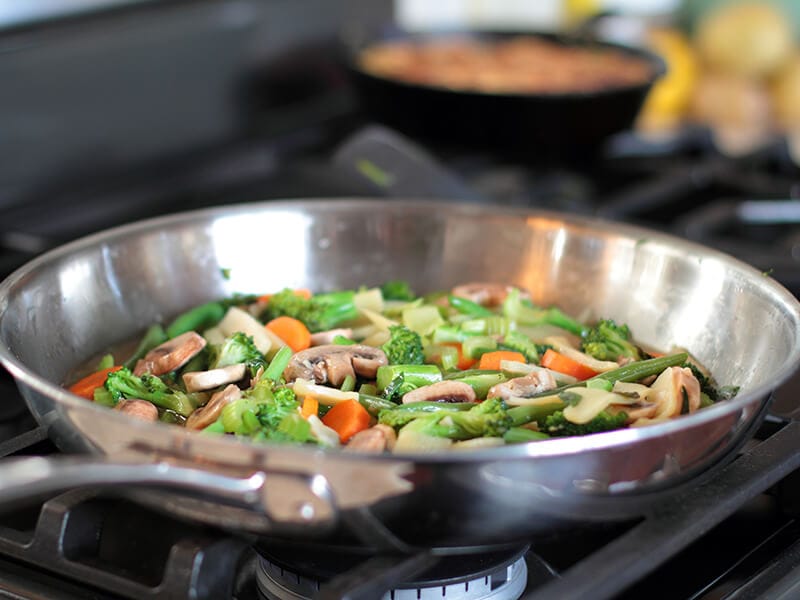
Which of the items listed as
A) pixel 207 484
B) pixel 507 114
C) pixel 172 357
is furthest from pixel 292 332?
pixel 507 114

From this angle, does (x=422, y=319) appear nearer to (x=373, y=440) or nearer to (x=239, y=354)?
(x=239, y=354)

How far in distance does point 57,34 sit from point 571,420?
1.30 meters

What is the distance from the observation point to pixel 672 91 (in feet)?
10.0

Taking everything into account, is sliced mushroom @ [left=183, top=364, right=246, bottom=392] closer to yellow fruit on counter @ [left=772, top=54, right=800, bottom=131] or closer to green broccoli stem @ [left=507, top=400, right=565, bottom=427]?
green broccoli stem @ [left=507, top=400, right=565, bottom=427]

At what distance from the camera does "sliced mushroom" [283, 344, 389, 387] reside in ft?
3.60

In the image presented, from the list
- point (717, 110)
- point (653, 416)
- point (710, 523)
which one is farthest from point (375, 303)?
point (717, 110)

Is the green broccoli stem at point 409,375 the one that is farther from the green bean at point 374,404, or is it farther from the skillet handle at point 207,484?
the skillet handle at point 207,484

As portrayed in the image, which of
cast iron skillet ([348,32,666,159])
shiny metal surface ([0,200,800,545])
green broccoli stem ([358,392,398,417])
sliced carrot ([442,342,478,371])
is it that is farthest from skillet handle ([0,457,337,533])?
cast iron skillet ([348,32,666,159])

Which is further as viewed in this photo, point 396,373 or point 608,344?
point 608,344

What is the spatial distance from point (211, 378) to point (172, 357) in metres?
0.08

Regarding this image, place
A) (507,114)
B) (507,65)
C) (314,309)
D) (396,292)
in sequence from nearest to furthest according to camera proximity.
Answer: (314,309) → (396,292) → (507,114) → (507,65)

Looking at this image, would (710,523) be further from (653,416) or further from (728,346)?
(728,346)

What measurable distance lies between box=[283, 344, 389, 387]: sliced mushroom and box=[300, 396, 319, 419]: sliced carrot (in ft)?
0.23

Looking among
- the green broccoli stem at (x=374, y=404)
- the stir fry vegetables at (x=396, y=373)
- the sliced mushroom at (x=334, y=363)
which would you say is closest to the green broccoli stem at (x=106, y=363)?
the stir fry vegetables at (x=396, y=373)
